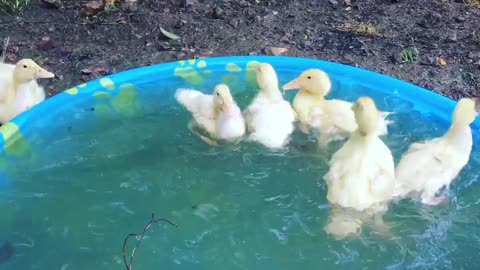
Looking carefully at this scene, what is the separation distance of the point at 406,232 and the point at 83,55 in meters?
2.61

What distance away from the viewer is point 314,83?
3615 mm

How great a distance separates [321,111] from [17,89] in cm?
177

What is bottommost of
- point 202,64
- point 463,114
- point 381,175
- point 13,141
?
point 13,141

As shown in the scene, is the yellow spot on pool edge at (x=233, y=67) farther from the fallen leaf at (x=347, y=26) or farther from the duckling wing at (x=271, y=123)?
the fallen leaf at (x=347, y=26)

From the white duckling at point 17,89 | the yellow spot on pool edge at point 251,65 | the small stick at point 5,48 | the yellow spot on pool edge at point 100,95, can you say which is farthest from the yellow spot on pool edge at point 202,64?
the small stick at point 5,48

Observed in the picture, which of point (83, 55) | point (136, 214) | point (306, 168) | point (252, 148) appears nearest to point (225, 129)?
point (252, 148)

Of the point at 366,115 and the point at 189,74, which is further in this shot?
the point at 189,74

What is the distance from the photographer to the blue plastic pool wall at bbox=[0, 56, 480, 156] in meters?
3.69

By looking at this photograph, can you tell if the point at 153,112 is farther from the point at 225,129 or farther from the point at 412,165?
the point at 412,165

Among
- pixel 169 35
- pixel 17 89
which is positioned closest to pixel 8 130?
pixel 17 89

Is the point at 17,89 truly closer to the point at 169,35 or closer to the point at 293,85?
the point at 169,35

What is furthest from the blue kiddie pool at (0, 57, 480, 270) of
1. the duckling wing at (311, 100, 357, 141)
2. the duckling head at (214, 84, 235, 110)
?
the duckling head at (214, 84, 235, 110)

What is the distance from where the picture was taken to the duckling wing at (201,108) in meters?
3.57

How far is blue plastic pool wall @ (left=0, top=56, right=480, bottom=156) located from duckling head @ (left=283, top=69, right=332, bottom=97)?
0.44 meters
